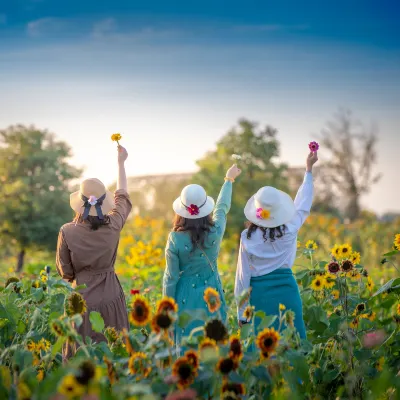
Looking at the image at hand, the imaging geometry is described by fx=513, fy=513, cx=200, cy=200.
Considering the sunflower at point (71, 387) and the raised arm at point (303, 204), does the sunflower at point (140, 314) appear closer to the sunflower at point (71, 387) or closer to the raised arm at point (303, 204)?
the sunflower at point (71, 387)

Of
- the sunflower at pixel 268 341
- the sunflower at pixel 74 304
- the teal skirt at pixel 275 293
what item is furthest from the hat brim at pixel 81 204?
the sunflower at pixel 268 341

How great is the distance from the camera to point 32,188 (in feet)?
28.6

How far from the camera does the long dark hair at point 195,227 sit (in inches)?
127

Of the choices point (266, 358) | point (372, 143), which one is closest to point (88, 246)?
point (266, 358)

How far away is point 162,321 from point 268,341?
383mm

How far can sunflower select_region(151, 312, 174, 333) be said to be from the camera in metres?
1.66

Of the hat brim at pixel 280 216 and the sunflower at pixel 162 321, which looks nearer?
the sunflower at pixel 162 321

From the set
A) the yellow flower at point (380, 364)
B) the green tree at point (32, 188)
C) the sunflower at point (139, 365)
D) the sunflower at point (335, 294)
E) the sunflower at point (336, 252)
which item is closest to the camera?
the sunflower at point (139, 365)

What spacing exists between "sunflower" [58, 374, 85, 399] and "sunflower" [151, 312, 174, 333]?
357mm

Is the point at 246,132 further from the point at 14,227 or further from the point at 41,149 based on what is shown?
the point at 14,227

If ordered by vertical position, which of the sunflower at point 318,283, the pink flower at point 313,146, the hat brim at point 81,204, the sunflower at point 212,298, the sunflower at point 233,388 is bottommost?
the sunflower at point 233,388

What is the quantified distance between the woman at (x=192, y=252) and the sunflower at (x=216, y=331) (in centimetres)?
146

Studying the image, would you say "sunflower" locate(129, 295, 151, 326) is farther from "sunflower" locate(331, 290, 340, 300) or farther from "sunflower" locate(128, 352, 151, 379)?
"sunflower" locate(331, 290, 340, 300)

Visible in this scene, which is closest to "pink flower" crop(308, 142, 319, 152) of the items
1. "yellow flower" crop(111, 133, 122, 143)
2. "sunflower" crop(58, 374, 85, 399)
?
"yellow flower" crop(111, 133, 122, 143)
